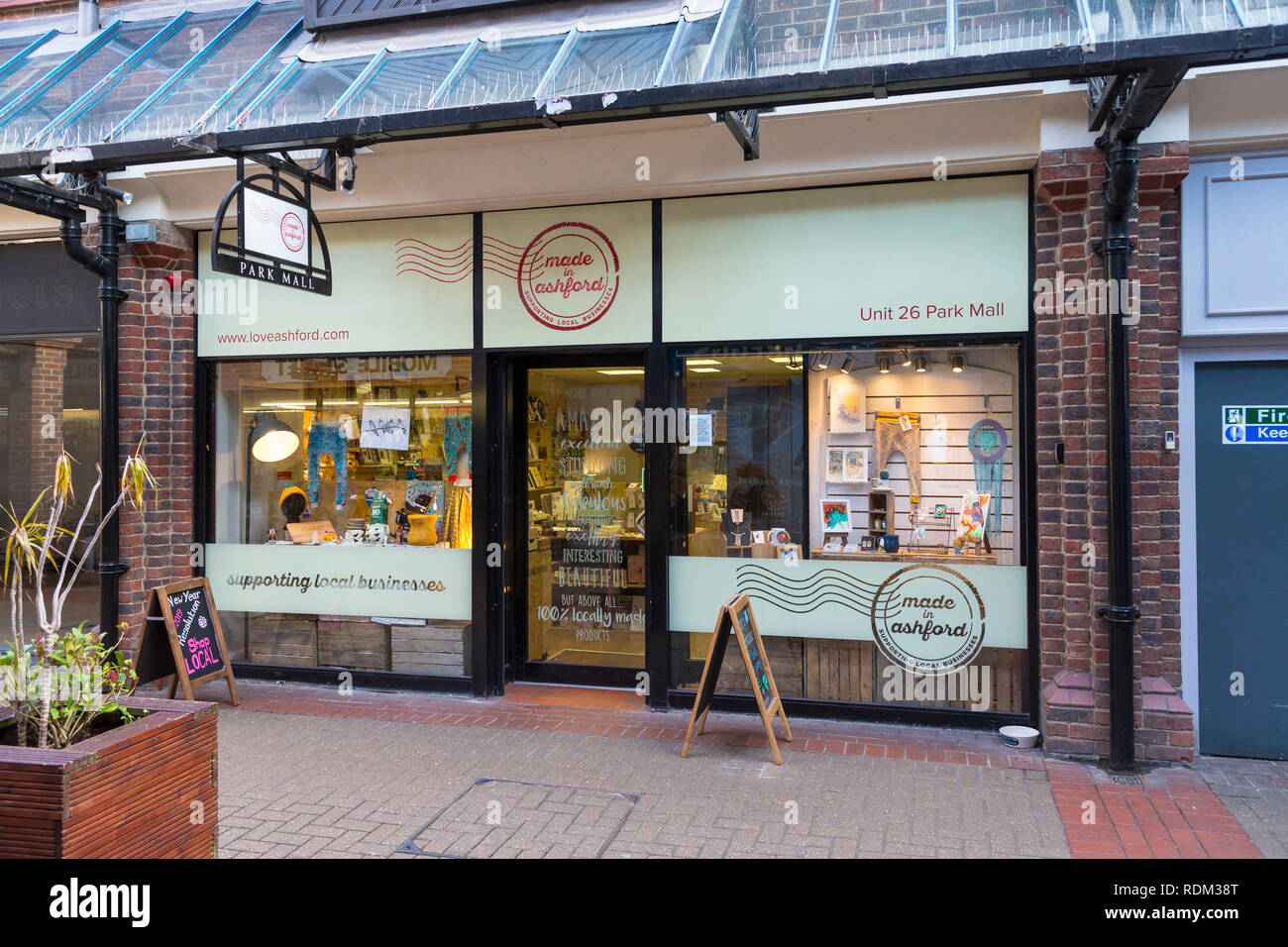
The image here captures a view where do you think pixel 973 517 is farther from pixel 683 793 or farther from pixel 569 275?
pixel 569 275

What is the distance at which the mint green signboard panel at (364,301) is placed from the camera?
278 inches

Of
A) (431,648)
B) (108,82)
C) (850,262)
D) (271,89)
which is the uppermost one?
(108,82)

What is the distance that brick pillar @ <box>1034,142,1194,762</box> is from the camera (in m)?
5.52

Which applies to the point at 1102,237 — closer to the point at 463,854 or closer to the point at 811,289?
the point at 811,289

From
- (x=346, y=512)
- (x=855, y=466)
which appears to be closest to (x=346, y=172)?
(x=346, y=512)

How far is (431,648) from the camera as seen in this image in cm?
719

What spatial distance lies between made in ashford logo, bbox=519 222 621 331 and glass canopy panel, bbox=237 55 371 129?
170 centimetres

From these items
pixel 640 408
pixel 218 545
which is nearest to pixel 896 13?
pixel 640 408

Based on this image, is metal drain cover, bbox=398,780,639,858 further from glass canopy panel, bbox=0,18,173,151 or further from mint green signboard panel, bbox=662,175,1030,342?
glass canopy panel, bbox=0,18,173,151

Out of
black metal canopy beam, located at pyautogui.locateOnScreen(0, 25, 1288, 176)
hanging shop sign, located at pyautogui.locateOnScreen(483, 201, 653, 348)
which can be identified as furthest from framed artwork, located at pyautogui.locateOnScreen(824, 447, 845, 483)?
black metal canopy beam, located at pyautogui.locateOnScreen(0, 25, 1288, 176)

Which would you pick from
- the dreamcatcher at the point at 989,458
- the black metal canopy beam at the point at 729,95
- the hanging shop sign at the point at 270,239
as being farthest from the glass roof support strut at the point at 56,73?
the dreamcatcher at the point at 989,458

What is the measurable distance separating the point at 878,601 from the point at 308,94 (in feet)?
16.8

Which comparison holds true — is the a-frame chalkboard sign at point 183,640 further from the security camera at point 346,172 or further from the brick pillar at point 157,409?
the security camera at point 346,172

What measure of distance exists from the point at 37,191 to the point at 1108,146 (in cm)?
715
